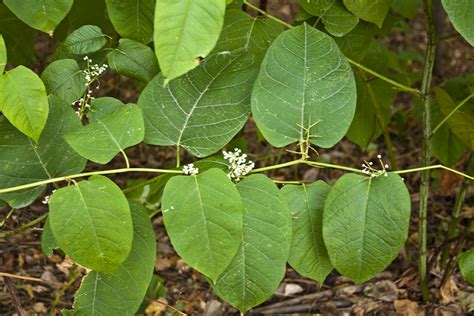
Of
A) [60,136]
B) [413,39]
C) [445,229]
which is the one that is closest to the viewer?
[60,136]

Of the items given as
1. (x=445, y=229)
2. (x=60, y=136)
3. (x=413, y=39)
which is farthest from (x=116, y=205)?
(x=413, y=39)

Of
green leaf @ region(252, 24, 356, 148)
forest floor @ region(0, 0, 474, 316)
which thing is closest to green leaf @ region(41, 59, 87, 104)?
green leaf @ region(252, 24, 356, 148)

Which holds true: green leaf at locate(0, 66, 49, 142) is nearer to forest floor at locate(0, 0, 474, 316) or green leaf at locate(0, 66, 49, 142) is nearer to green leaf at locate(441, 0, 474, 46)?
forest floor at locate(0, 0, 474, 316)

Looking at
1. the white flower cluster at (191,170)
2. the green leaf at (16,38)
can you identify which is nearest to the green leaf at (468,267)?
the white flower cluster at (191,170)

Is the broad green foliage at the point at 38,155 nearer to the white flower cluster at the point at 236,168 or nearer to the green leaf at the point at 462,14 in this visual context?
the white flower cluster at the point at 236,168

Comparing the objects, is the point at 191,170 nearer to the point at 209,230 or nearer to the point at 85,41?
the point at 209,230

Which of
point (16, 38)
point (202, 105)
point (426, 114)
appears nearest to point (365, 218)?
point (202, 105)

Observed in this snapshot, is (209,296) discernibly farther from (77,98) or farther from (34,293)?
(77,98)
